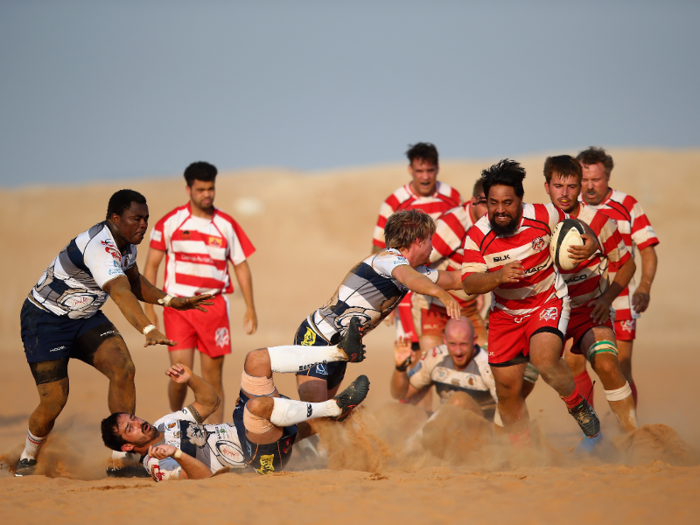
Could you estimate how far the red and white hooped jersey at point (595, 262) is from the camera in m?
5.84

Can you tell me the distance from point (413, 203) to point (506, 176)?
2.76 meters

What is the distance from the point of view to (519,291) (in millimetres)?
5418

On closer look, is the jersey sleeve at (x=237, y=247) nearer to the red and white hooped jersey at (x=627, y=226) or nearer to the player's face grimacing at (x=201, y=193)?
the player's face grimacing at (x=201, y=193)

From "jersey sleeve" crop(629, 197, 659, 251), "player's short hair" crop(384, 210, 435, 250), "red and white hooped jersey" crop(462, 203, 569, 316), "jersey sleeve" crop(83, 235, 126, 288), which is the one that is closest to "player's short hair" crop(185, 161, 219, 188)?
"jersey sleeve" crop(83, 235, 126, 288)

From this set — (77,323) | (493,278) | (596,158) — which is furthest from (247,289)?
(596,158)

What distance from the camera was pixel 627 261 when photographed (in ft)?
19.8

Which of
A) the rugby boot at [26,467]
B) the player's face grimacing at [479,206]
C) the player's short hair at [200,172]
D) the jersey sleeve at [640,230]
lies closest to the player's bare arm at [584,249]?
the player's face grimacing at [479,206]

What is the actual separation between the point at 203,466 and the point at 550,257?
3.11m

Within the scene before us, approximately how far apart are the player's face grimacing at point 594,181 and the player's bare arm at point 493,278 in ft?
7.20

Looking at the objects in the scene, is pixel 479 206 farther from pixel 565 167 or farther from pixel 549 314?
pixel 549 314

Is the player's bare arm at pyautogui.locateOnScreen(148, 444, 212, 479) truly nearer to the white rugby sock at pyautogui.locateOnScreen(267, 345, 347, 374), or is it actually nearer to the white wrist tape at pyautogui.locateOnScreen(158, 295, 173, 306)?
the white rugby sock at pyautogui.locateOnScreen(267, 345, 347, 374)

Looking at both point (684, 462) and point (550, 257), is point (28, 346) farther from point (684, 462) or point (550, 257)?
point (684, 462)

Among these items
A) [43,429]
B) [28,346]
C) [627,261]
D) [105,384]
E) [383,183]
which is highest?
[383,183]

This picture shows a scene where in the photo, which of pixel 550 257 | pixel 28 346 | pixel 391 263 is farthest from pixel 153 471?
pixel 550 257
